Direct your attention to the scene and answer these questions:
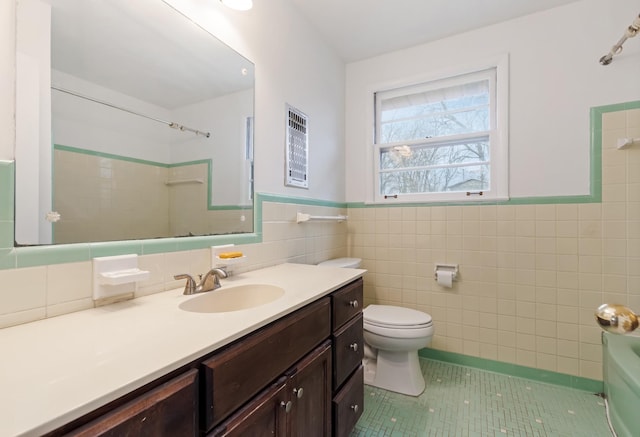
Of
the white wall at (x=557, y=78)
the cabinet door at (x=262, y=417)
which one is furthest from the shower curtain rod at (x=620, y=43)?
the cabinet door at (x=262, y=417)

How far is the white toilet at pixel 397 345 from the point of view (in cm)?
167

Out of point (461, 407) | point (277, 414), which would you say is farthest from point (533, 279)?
point (277, 414)

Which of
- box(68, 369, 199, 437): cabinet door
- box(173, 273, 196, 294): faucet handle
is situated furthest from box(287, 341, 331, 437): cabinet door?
box(173, 273, 196, 294): faucet handle

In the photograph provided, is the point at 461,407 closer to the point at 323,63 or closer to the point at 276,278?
the point at 276,278

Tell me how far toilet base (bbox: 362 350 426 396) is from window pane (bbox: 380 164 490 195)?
3.97 ft

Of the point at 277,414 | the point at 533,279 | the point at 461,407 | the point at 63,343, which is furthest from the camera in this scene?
the point at 533,279

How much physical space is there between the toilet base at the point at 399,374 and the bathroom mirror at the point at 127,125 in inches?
48.3

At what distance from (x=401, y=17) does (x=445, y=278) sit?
72.4 inches

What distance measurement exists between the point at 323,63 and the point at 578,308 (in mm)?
2401

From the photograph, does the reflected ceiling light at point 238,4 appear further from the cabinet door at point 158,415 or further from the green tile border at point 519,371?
the green tile border at point 519,371

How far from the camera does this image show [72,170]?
0.86 meters

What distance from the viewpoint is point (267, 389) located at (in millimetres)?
768

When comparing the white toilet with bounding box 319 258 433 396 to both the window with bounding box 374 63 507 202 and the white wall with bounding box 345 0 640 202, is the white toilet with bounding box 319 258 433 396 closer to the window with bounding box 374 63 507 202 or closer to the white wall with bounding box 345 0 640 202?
the window with bounding box 374 63 507 202

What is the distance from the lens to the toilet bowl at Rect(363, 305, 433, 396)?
1.67 metres
